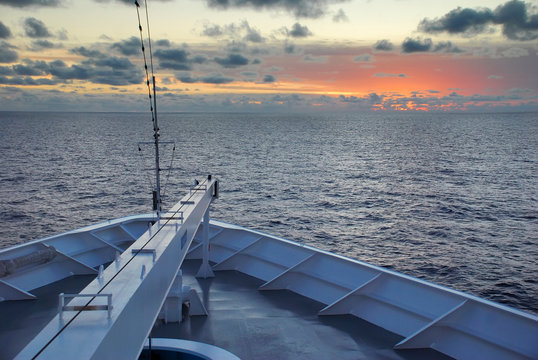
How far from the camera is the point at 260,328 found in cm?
1171

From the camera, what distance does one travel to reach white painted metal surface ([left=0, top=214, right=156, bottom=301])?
44.8 ft

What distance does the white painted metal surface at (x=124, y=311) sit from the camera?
13.3 feet

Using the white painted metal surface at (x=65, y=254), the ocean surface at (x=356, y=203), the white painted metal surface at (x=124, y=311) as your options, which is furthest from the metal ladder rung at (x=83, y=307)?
the ocean surface at (x=356, y=203)

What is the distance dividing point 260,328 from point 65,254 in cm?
787

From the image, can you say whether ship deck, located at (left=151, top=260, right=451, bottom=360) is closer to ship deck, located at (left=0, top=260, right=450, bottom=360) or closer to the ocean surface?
ship deck, located at (left=0, top=260, right=450, bottom=360)

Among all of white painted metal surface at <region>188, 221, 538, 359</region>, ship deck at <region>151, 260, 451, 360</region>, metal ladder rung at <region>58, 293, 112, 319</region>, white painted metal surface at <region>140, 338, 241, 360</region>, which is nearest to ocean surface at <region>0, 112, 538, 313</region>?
white painted metal surface at <region>188, 221, 538, 359</region>

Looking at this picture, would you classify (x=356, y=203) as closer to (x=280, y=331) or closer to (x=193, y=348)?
(x=280, y=331)

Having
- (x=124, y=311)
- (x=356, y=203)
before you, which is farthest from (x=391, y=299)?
(x=356, y=203)

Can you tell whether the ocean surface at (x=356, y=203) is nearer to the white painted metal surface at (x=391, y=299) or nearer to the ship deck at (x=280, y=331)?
the white painted metal surface at (x=391, y=299)

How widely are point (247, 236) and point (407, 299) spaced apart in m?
7.19

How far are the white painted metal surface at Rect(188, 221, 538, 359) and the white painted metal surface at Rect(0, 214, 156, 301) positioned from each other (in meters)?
3.26

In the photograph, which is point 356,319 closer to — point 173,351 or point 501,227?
point 173,351

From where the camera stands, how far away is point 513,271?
93.1 feet

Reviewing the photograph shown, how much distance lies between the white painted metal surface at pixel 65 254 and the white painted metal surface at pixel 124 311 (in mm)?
8184
